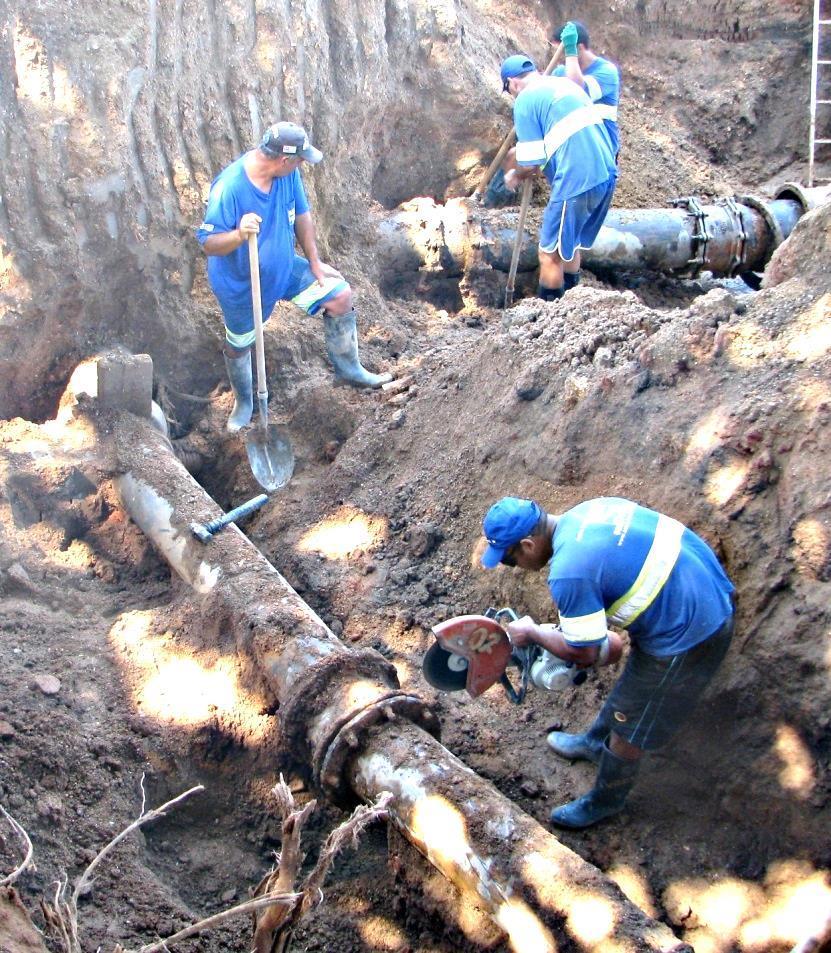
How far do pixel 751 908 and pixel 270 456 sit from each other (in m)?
3.74

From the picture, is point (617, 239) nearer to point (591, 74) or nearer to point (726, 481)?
point (591, 74)

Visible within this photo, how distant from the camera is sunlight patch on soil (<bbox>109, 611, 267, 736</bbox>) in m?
4.55

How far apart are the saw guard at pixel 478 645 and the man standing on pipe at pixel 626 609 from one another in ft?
0.24

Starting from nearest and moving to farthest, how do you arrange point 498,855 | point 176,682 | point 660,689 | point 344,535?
point 498,855, point 660,689, point 176,682, point 344,535

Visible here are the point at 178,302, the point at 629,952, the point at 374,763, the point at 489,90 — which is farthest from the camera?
the point at 489,90

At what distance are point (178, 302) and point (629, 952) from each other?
5.11 meters

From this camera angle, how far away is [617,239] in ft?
26.9

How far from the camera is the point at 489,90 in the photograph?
9094mm

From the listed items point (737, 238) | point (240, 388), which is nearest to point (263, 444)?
point (240, 388)

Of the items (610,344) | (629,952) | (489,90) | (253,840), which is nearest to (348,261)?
(489,90)

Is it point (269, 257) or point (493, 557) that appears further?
point (269, 257)

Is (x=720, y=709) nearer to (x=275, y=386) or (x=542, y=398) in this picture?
(x=542, y=398)

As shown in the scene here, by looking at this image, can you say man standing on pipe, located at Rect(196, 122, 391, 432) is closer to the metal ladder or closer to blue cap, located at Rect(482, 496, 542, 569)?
blue cap, located at Rect(482, 496, 542, 569)

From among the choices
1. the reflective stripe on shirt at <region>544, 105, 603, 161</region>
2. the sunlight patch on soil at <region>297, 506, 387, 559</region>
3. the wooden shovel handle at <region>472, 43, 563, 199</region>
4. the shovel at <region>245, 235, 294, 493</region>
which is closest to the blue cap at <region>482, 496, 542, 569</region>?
the sunlight patch on soil at <region>297, 506, 387, 559</region>
